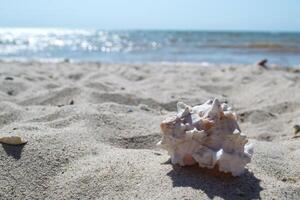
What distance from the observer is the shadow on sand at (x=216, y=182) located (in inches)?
62.1

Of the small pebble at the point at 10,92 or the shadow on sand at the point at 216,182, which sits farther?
the small pebble at the point at 10,92

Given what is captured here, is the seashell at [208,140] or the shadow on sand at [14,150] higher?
the seashell at [208,140]

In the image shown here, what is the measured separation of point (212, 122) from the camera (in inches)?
64.3

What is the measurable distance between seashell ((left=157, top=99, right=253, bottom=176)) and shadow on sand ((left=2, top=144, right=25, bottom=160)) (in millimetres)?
704

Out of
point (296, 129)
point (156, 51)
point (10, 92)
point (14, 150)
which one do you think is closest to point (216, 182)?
point (14, 150)

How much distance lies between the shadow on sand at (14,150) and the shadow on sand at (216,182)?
72 centimetres

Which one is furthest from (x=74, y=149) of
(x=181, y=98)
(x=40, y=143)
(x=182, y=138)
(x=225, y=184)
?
(x=181, y=98)

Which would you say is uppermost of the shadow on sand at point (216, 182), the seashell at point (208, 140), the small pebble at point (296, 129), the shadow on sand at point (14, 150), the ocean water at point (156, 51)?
the seashell at point (208, 140)

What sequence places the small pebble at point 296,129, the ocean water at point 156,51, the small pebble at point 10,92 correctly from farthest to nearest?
the ocean water at point 156,51 < the small pebble at point 10,92 < the small pebble at point 296,129

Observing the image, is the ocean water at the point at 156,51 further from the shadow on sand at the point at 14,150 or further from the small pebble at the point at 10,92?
the shadow on sand at the point at 14,150

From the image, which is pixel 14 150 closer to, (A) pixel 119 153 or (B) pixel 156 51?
(A) pixel 119 153

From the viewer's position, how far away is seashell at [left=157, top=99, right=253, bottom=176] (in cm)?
160

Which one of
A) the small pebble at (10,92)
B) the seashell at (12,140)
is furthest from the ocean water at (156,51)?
the seashell at (12,140)

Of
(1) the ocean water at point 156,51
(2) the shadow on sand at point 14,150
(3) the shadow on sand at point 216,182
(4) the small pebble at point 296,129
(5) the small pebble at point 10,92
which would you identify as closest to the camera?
(3) the shadow on sand at point 216,182
